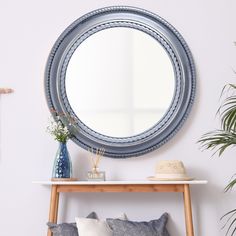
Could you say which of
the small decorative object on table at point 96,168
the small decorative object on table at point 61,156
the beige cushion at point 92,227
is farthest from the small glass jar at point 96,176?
the beige cushion at point 92,227

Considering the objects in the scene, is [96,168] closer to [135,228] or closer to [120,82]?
[135,228]

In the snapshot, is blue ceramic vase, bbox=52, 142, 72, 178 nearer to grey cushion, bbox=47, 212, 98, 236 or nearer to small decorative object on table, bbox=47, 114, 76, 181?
small decorative object on table, bbox=47, 114, 76, 181

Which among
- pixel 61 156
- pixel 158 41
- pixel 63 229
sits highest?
pixel 158 41


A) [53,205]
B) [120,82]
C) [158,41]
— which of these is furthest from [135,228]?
[158,41]

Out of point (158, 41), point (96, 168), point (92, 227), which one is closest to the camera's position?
point (92, 227)

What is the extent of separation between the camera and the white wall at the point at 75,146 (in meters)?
2.73

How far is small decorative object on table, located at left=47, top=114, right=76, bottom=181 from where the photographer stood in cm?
261

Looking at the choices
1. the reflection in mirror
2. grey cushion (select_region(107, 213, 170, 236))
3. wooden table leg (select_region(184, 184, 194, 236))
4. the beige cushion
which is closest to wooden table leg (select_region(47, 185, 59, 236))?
the beige cushion

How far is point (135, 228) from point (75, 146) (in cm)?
65

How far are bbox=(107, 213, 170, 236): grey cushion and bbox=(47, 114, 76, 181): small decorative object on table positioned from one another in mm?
361

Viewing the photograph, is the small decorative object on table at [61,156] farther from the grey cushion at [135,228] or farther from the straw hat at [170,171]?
the straw hat at [170,171]

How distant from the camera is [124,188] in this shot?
100 inches

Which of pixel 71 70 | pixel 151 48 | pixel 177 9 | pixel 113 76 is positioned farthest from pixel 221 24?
pixel 71 70

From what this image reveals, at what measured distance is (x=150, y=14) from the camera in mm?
2803
